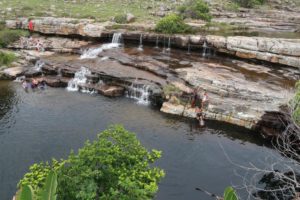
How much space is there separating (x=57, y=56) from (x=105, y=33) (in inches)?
309

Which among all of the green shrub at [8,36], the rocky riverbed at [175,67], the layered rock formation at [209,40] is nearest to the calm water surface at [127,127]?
the rocky riverbed at [175,67]

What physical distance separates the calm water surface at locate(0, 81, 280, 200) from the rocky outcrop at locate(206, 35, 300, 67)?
15.1 metres

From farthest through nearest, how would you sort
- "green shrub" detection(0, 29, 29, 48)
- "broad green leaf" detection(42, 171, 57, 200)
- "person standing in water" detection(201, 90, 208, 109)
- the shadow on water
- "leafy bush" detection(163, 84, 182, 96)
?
"green shrub" detection(0, 29, 29, 48)
"leafy bush" detection(163, 84, 182, 96)
"person standing in water" detection(201, 90, 208, 109)
the shadow on water
"broad green leaf" detection(42, 171, 57, 200)

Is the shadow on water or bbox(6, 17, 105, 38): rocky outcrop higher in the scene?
bbox(6, 17, 105, 38): rocky outcrop

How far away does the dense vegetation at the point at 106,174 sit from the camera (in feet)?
42.0

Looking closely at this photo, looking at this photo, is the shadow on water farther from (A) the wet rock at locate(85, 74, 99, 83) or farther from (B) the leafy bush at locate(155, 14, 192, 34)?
(B) the leafy bush at locate(155, 14, 192, 34)

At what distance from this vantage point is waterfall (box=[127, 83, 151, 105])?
3506 centimetres

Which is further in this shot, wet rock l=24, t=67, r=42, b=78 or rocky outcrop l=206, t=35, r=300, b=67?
rocky outcrop l=206, t=35, r=300, b=67

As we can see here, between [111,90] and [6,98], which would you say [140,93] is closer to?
[111,90]

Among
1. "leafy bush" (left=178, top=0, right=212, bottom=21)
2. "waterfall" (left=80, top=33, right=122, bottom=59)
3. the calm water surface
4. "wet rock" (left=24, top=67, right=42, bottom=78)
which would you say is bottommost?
the calm water surface

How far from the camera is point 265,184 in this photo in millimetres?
22547

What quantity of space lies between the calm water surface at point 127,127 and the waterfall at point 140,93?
3.50 ft

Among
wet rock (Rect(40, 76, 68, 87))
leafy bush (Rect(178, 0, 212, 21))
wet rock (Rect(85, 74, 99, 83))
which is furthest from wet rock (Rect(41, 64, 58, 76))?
leafy bush (Rect(178, 0, 212, 21))

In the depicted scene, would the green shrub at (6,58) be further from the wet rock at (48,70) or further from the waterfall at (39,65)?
the wet rock at (48,70)
